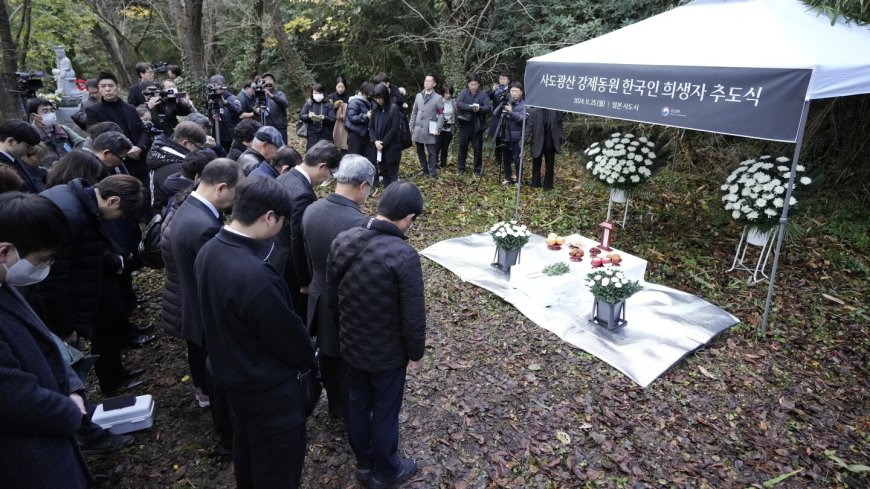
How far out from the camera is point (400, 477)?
324cm

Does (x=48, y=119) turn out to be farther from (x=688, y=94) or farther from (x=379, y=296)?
(x=688, y=94)

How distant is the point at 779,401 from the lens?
408 cm

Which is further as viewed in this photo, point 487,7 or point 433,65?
point 433,65

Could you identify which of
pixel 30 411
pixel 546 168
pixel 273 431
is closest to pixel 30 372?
pixel 30 411

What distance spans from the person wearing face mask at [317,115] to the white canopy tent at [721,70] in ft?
14.3

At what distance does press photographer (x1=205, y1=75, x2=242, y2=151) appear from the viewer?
7934 millimetres

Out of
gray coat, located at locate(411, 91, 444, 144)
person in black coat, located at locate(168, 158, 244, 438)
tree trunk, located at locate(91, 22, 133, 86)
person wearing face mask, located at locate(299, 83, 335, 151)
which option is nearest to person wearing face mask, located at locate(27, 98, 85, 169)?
person wearing face mask, located at locate(299, 83, 335, 151)

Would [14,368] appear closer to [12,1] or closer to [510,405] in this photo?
[510,405]

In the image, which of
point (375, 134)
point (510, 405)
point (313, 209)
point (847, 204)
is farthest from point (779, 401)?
point (375, 134)

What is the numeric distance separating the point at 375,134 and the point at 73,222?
20.0ft

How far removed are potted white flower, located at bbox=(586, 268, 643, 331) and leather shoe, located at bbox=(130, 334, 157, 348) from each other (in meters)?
4.34

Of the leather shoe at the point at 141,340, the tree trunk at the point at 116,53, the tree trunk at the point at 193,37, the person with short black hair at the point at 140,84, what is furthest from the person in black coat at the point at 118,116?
the tree trunk at the point at 116,53

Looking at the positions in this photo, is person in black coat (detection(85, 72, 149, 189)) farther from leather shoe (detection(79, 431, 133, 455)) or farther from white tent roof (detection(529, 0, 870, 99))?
white tent roof (detection(529, 0, 870, 99))

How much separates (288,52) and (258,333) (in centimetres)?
1572
